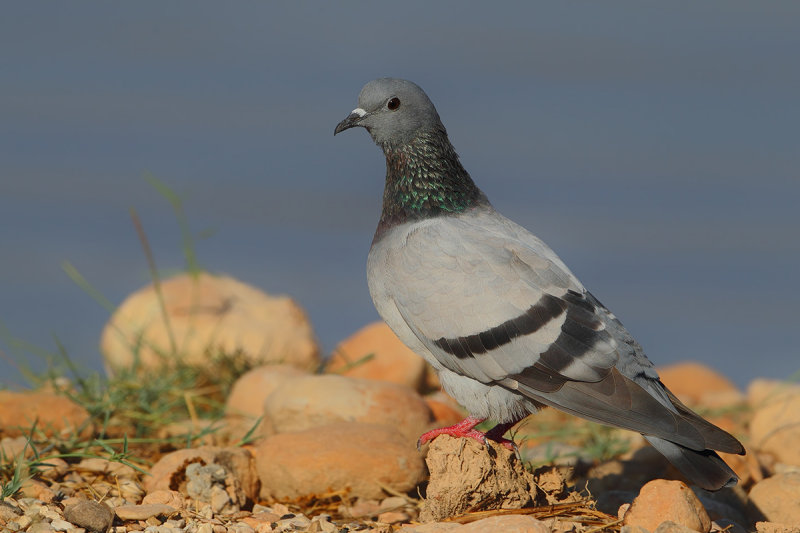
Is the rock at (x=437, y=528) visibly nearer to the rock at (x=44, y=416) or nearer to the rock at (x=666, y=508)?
the rock at (x=666, y=508)

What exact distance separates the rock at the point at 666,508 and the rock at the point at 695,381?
8.19 metres

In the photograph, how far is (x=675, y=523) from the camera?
536 cm

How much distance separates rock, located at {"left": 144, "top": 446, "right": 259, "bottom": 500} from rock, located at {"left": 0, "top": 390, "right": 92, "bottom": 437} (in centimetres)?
121

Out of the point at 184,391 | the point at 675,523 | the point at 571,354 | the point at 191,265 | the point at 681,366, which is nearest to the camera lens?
the point at 675,523

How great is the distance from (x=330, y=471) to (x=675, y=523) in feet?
8.45

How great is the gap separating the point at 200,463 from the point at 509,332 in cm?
258

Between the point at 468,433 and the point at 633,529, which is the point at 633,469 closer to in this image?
the point at 468,433

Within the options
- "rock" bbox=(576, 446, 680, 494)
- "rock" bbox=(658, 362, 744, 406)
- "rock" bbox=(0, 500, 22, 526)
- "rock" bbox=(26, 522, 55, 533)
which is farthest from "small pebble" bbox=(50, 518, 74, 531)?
"rock" bbox=(658, 362, 744, 406)

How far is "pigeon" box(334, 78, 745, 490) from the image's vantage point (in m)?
5.93

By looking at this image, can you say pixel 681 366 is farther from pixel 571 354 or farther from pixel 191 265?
pixel 571 354

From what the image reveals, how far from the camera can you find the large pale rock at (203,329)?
34.8 feet

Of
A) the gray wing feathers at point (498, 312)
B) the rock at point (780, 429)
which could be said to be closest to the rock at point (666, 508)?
the gray wing feathers at point (498, 312)

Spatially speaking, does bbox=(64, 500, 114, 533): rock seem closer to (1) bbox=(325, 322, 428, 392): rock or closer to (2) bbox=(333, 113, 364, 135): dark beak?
(2) bbox=(333, 113, 364, 135): dark beak

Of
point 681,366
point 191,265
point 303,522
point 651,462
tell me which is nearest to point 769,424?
point 651,462
